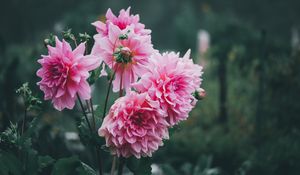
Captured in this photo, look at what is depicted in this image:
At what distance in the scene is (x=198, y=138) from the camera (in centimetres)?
409

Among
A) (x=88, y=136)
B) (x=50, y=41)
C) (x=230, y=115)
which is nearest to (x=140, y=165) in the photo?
(x=88, y=136)

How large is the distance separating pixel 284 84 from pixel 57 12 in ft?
41.1

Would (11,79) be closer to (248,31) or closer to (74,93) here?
(74,93)

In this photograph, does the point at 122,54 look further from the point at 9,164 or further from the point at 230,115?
the point at 230,115

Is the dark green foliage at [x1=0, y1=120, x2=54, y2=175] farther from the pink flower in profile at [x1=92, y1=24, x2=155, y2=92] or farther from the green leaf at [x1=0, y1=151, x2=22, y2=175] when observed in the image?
the pink flower in profile at [x1=92, y1=24, x2=155, y2=92]

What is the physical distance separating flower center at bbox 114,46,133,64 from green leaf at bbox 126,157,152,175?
0.39m

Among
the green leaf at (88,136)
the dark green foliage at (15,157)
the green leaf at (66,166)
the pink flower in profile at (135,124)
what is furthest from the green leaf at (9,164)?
the pink flower in profile at (135,124)

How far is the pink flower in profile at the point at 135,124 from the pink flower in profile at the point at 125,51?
0.44 feet

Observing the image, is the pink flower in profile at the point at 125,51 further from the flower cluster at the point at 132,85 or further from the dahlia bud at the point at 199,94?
the dahlia bud at the point at 199,94

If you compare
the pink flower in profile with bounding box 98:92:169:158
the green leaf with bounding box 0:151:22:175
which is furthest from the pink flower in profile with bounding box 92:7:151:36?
the green leaf with bounding box 0:151:22:175

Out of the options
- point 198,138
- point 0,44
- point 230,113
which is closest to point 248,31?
point 230,113

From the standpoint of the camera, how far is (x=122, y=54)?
1.41m

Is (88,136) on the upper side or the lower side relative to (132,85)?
lower

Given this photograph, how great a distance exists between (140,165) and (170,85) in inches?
14.5
